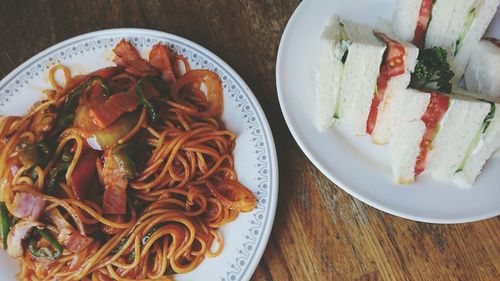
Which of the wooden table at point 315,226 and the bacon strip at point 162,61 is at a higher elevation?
the bacon strip at point 162,61

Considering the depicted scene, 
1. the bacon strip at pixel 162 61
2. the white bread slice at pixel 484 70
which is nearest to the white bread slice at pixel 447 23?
the white bread slice at pixel 484 70

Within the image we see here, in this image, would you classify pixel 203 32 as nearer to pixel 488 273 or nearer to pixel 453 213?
pixel 453 213

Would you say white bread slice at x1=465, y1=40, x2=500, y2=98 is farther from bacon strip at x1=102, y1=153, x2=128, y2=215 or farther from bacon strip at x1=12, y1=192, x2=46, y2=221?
bacon strip at x1=12, y1=192, x2=46, y2=221

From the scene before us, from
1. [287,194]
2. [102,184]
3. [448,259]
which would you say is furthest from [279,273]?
[102,184]

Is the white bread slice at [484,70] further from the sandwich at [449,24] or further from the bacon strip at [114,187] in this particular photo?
the bacon strip at [114,187]

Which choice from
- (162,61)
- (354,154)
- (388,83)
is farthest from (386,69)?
(162,61)

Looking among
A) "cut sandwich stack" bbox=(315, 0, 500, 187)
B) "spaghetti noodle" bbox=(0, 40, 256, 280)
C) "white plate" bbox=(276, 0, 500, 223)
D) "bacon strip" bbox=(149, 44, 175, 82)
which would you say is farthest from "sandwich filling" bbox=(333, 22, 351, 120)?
"bacon strip" bbox=(149, 44, 175, 82)

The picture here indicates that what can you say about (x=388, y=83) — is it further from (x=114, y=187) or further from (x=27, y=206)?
(x=27, y=206)
